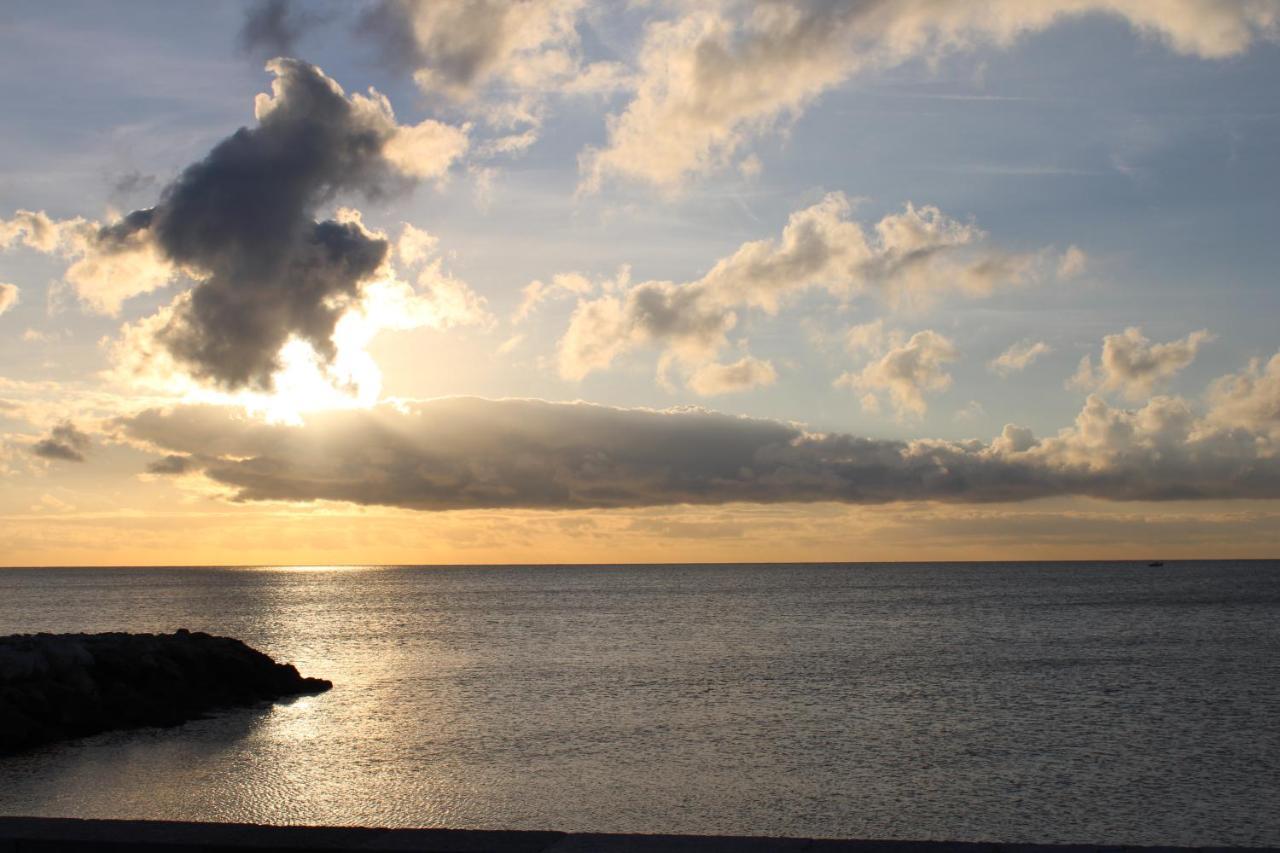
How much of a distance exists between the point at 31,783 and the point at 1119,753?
91.3 ft

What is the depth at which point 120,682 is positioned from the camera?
1492 inches

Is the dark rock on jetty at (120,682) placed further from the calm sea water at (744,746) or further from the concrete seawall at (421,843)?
the concrete seawall at (421,843)

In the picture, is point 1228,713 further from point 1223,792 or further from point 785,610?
point 785,610

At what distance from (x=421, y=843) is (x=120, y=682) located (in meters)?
32.3

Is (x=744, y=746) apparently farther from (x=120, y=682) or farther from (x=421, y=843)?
(x=120, y=682)

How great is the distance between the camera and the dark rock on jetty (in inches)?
1316

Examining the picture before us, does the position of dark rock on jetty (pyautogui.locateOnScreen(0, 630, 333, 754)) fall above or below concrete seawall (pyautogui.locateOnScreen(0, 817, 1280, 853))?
below

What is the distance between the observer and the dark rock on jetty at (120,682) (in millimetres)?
33438

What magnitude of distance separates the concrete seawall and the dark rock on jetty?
79.8 feet

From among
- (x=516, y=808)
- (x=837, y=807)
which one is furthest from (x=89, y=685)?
(x=837, y=807)

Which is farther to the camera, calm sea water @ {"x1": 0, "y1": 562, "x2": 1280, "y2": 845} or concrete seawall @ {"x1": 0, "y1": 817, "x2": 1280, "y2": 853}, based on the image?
calm sea water @ {"x1": 0, "y1": 562, "x2": 1280, "y2": 845}

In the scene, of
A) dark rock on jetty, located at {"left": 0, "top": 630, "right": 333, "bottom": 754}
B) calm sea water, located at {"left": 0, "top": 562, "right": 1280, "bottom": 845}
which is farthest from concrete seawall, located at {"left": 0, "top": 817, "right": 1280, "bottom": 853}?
dark rock on jetty, located at {"left": 0, "top": 630, "right": 333, "bottom": 754}

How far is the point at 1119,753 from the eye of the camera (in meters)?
28.7

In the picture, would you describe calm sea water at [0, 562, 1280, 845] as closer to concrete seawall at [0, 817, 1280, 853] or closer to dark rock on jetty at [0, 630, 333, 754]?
dark rock on jetty at [0, 630, 333, 754]
